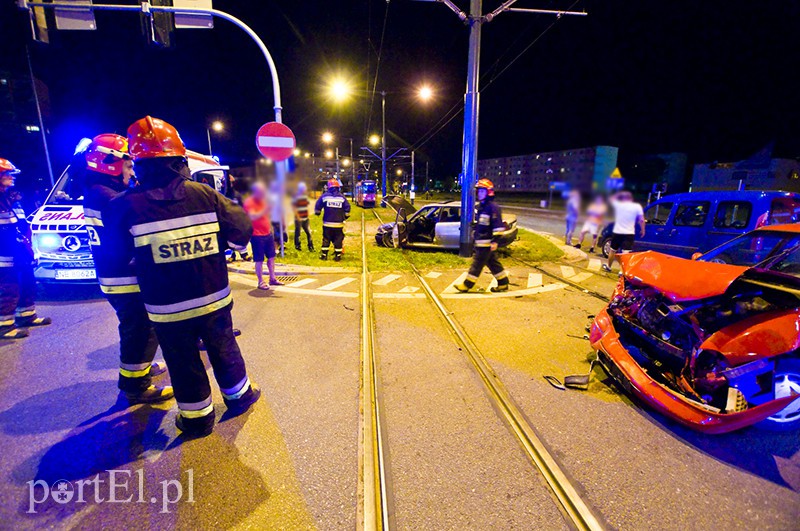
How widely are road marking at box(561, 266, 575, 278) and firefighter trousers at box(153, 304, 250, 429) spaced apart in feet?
23.3

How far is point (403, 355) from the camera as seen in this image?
414 centimetres

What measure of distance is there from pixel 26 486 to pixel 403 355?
306 cm

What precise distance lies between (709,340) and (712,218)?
645cm

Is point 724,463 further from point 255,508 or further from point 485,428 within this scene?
point 255,508

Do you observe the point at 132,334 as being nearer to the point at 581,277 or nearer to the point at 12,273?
the point at 12,273

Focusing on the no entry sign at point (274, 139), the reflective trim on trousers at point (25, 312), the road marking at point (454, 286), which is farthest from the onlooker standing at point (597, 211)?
the reflective trim on trousers at point (25, 312)

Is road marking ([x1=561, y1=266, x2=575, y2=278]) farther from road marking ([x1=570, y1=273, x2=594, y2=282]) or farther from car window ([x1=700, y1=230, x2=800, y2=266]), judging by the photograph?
car window ([x1=700, y1=230, x2=800, y2=266])

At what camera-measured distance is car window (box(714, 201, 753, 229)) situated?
689 cm

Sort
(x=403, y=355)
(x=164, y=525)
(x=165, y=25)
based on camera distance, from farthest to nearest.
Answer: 1. (x=165, y=25)
2. (x=403, y=355)
3. (x=164, y=525)

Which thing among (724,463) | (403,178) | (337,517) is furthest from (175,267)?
(403,178)

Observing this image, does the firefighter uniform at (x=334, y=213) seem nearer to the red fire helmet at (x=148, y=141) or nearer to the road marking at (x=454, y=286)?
the road marking at (x=454, y=286)

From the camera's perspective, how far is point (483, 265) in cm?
655

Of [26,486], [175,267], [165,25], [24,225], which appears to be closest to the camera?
[26,486]

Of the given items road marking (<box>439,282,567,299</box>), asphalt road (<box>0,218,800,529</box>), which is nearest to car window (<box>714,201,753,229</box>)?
road marking (<box>439,282,567,299</box>)
